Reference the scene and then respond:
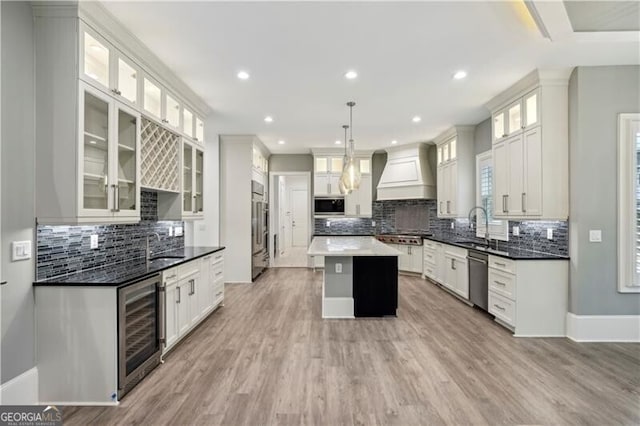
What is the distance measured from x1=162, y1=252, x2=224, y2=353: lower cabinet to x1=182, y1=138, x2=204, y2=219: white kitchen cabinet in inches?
25.2

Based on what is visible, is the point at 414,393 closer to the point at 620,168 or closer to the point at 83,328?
the point at 83,328

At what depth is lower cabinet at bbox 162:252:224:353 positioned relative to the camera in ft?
10.2

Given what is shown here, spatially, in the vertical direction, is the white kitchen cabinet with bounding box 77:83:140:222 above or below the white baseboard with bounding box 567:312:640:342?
above

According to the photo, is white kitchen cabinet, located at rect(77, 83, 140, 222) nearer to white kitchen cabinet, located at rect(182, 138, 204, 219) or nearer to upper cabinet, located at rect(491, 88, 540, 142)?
white kitchen cabinet, located at rect(182, 138, 204, 219)

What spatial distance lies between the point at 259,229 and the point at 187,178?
2878 mm

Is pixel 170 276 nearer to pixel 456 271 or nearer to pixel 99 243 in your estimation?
pixel 99 243

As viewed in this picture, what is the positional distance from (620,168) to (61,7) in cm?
520

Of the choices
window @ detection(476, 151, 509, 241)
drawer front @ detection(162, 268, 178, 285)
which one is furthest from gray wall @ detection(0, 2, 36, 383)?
window @ detection(476, 151, 509, 241)

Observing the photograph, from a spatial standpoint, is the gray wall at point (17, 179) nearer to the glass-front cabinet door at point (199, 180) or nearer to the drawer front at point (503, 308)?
the glass-front cabinet door at point (199, 180)

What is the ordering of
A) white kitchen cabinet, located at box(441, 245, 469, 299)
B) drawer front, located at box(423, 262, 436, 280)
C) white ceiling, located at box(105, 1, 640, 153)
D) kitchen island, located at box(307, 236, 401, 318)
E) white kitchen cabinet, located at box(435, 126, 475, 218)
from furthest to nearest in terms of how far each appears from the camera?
drawer front, located at box(423, 262, 436, 280) < white kitchen cabinet, located at box(435, 126, 475, 218) < white kitchen cabinet, located at box(441, 245, 469, 299) < kitchen island, located at box(307, 236, 401, 318) < white ceiling, located at box(105, 1, 640, 153)

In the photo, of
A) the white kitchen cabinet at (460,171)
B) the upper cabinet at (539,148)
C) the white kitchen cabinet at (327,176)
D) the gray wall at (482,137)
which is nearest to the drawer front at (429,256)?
the white kitchen cabinet at (460,171)

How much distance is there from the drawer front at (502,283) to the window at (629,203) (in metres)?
1.00

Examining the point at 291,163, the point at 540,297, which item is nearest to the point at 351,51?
the point at 540,297

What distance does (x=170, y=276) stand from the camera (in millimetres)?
3102
